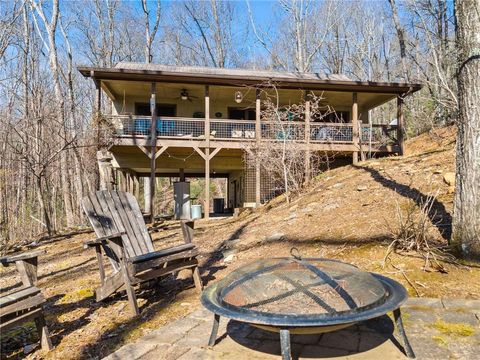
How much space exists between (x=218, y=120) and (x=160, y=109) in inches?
141

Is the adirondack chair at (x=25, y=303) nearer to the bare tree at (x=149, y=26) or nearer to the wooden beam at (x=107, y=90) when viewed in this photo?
the wooden beam at (x=107, y=90)

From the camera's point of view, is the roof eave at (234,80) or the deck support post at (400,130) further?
the deck support post at (400,130)

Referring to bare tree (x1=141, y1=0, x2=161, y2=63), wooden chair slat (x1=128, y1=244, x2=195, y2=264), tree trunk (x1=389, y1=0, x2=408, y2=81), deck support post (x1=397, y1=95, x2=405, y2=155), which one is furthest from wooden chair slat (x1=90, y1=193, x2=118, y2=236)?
bare tree (x1=141, y1=0, x2=161, y2=63)

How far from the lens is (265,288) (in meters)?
2.45

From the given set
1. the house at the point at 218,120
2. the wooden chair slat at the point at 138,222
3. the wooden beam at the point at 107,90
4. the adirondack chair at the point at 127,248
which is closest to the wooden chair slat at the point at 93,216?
the adirondack chair at the point at 127,248

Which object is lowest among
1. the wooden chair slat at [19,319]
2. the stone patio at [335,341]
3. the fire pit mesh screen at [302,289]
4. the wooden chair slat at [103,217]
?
the stone patio at [335,341]

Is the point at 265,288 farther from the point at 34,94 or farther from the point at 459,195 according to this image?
the point at 34,94

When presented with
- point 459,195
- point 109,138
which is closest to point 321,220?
point 459,195

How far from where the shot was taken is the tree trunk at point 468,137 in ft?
12.6

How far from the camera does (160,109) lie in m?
14.9

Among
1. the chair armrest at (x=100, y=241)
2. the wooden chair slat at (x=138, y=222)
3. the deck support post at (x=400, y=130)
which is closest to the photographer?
the chair armrest at (x=100, y=241)

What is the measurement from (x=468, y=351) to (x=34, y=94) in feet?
41.2

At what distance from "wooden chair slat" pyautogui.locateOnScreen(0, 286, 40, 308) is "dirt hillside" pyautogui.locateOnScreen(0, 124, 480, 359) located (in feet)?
1.67

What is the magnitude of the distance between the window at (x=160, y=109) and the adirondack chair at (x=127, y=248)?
35.5 ft
